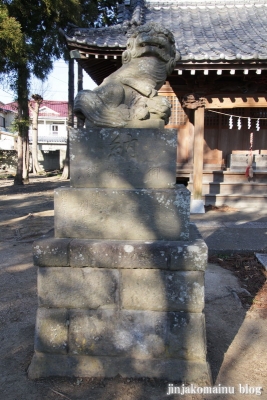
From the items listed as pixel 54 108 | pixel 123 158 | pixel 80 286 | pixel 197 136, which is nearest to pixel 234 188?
pixel 197 136

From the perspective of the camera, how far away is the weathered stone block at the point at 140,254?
1979 millimetres

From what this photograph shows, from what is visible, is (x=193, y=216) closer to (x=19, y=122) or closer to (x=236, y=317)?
(x=236, y=317)

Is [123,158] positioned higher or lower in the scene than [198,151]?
lower

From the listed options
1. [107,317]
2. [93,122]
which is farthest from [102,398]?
[93,122]

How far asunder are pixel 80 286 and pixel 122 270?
29cm

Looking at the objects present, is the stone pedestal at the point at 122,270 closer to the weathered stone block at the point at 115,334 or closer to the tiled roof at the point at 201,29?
the weathered stone block at the point at 115,334

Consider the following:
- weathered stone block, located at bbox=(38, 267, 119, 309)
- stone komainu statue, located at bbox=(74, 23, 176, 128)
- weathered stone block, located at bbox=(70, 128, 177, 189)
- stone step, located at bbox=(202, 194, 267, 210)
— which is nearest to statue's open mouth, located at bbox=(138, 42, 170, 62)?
stone komainu statue, located at bbox=(74, 23, 176, 128)

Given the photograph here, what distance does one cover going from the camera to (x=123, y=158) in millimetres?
2180

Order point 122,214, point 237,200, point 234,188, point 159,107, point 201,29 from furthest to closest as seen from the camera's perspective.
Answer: point 234,188, point 237,200, point 201,29, point 159,107, point 122,214

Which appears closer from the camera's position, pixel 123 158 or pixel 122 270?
pixel 122 270

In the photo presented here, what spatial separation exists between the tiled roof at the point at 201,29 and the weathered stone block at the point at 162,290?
4.35 metres

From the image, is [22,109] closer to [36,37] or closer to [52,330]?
[36,37]

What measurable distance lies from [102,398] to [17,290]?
6.70ft

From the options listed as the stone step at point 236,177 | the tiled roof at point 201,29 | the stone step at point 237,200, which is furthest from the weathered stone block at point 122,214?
the stone step at point 236,177
